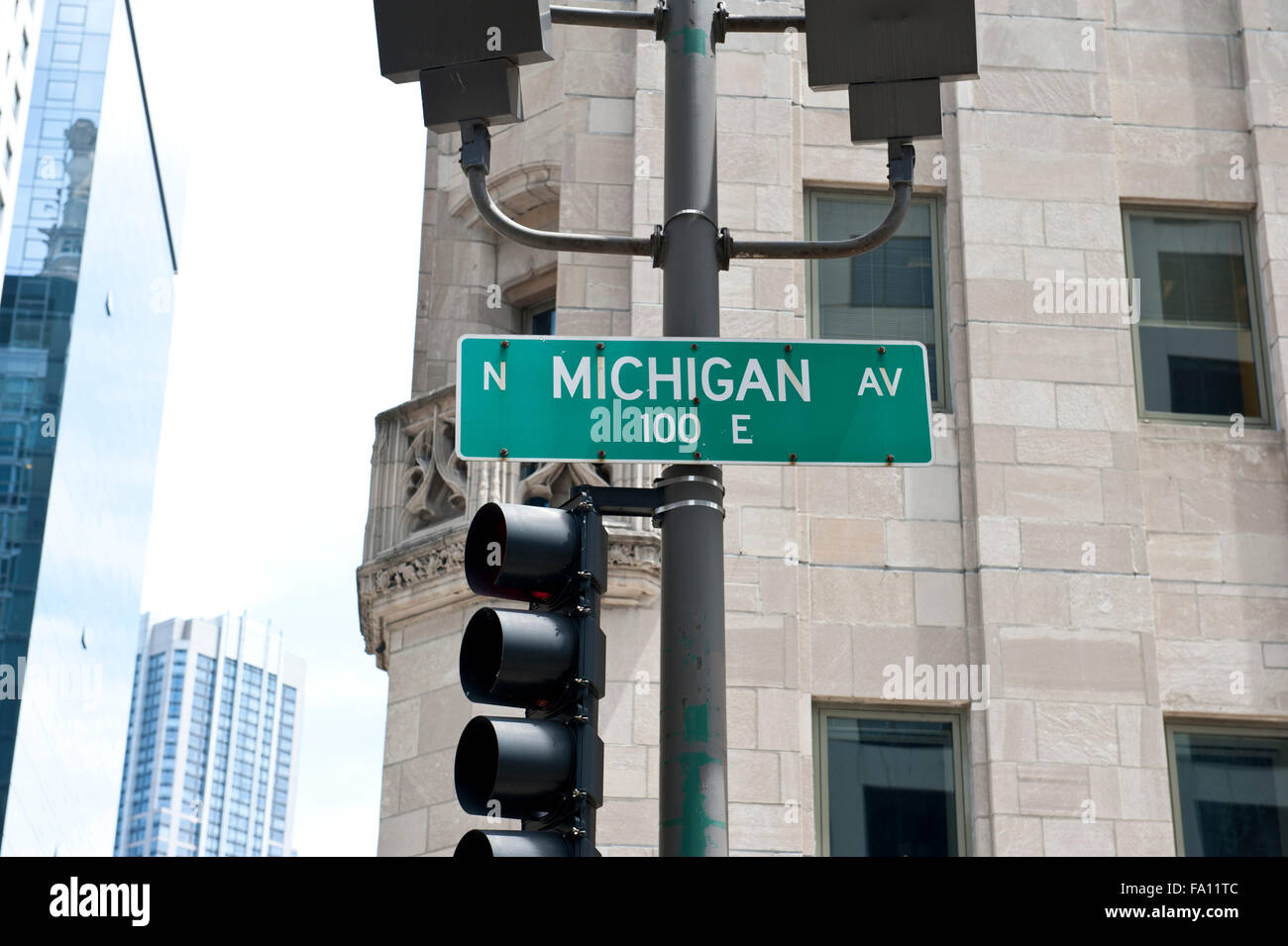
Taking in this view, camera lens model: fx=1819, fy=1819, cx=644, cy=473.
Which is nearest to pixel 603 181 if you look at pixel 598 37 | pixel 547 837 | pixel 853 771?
pixel 598 37

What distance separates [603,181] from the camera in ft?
47.3

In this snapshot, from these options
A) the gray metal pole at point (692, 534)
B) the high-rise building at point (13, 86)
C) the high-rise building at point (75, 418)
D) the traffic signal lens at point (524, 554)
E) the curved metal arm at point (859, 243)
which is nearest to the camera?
the gray metal pole at point (692, 534)

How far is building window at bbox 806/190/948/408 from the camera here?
1406 centimetres

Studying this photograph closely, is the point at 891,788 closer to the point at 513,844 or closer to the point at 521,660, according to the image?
the point at 521,660

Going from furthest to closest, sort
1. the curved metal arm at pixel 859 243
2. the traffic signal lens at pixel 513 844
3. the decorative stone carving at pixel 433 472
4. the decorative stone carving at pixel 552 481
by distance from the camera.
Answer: the decorative stone carving at pixel 433 472
the decorative stone carving at pixel 552 481
the curved metal arm at pixel 859 243
the traffic signal lens at pixel 513 844

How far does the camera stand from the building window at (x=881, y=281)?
1406 cm

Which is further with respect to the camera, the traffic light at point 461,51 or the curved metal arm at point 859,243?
the traffic light at point 461,51

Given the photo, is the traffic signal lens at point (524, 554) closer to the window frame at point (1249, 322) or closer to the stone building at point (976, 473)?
the stone building at point (976, 473)

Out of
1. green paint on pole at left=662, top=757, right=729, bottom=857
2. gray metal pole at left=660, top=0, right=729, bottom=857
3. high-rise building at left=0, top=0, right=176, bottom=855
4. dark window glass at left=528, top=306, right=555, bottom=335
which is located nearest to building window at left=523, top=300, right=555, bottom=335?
dark window glass at left=528, top=306, right=555, bottom=335

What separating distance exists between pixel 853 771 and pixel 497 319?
5.16 metres

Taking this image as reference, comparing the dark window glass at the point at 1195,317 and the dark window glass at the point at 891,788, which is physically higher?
the dark window glass at the point at 1195,317

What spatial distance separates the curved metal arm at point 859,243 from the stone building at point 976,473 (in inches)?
218

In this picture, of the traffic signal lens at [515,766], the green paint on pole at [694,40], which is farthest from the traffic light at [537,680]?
the green paint on pole at [694,40]

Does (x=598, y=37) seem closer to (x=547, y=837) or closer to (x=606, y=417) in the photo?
(x=606, y=417)
